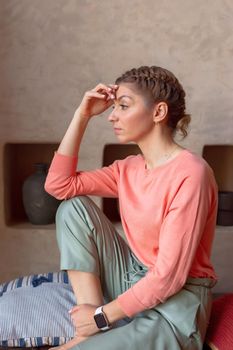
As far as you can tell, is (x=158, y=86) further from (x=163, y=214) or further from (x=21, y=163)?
(x=21, y=163)

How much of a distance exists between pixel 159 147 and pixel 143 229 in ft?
0.86

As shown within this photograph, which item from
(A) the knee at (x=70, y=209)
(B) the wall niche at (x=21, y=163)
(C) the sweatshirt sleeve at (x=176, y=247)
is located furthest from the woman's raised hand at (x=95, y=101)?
(B) the wall niche at (x=21, y=163)

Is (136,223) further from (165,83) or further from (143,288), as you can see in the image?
(165,83)

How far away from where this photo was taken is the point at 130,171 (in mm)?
1694

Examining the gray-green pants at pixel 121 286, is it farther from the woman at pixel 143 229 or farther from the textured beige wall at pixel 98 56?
the textured beige wall at pixel 98 56

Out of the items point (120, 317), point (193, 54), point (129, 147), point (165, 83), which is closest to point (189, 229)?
point (120, 317)

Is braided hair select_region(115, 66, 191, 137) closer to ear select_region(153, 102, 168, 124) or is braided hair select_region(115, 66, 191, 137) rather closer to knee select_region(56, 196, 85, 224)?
ear select_region(153, 102, 168, 124)

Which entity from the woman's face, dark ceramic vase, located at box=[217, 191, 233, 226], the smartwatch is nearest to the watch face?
the smartwatch

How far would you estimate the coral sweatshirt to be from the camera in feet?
4.67

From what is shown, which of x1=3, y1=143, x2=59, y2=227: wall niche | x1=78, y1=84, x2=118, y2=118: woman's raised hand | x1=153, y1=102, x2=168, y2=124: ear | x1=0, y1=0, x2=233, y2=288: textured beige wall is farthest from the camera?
x1=3, y1=143, x2=59, y2=227: wall niche

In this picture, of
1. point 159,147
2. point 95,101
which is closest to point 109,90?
point 95,101

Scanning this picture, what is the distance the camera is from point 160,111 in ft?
5.08

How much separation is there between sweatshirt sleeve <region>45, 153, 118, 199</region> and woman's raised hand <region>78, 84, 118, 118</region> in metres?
0.17

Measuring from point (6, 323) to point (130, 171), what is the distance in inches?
27.2
